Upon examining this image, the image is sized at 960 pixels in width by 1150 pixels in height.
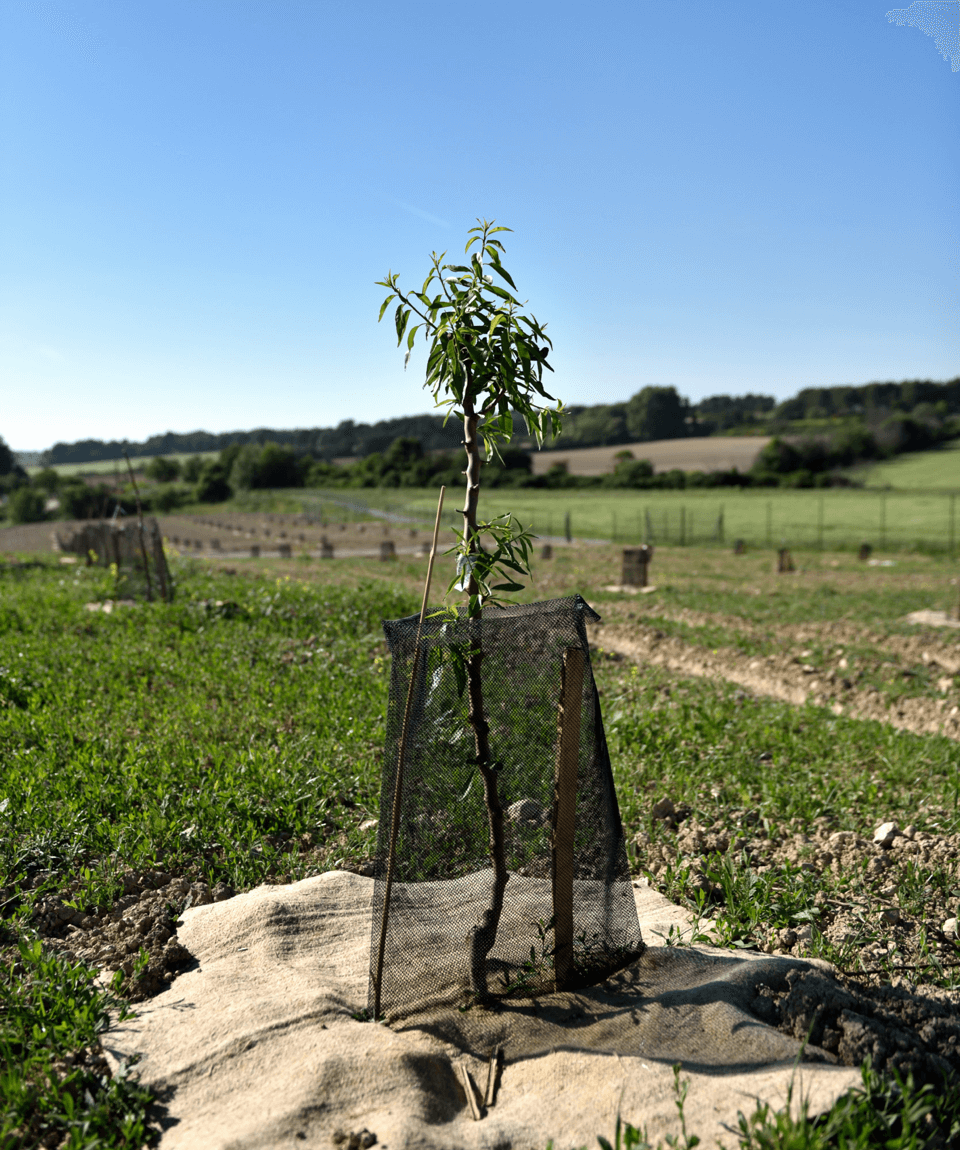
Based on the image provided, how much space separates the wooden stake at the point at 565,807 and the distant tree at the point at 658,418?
84.2 meters

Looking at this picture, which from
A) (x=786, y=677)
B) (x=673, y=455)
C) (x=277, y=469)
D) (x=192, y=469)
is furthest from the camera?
(x=192, y=469)

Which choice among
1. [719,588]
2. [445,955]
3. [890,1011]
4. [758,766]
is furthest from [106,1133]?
[719,588]

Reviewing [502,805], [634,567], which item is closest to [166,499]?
[634,567]

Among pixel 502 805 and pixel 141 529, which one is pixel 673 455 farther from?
pixel 502 805

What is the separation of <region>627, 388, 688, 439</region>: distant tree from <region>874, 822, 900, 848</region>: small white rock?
82697mm

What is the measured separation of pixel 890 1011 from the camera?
2.39 meters

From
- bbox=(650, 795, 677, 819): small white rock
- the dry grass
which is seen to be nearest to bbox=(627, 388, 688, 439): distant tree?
the dry grass

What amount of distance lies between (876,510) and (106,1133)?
43791 mm

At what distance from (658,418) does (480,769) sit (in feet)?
283

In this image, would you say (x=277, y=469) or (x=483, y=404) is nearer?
(x=483, y=404)

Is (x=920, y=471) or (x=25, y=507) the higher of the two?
(x=25, y=507)

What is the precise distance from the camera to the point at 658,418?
278ft

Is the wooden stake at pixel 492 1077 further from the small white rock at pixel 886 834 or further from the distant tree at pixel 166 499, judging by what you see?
the distant tree at pixel 166 499

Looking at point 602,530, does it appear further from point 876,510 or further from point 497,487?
point 497,487
